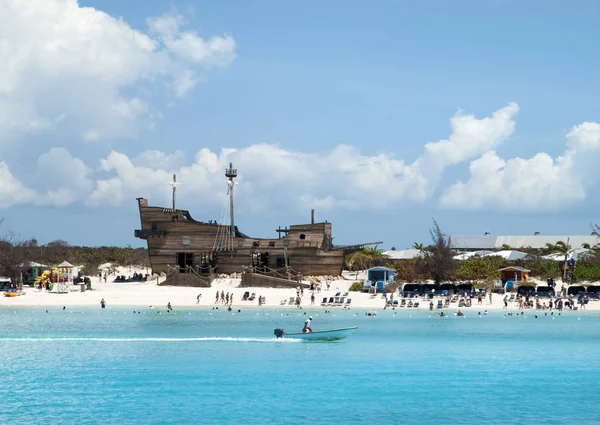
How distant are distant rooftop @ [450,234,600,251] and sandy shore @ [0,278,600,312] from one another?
47067mm

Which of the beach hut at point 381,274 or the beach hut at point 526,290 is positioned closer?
the beach hut at point 526,290

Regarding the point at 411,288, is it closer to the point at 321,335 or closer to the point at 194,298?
the point at 194,298

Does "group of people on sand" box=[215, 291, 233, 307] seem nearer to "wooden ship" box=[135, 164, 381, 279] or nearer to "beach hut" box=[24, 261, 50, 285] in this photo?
"wooden ship" box=[135, 164, 381, 279]

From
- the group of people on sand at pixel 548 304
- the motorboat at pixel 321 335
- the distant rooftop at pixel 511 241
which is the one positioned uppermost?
the distant rooftop at pixel 511 241

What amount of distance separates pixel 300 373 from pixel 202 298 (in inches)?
1357

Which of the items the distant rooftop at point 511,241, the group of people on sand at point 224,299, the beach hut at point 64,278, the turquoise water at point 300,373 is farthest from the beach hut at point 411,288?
the distant rooftop at point 511,241

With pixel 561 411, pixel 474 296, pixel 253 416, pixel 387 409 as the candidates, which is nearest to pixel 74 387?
pixel 253 416

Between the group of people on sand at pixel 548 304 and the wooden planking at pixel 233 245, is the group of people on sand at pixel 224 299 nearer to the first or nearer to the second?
the wooden planking at pixel 233 245

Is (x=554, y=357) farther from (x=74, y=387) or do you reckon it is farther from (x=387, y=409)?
(x=74, y=387)

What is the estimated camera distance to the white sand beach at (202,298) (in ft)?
200

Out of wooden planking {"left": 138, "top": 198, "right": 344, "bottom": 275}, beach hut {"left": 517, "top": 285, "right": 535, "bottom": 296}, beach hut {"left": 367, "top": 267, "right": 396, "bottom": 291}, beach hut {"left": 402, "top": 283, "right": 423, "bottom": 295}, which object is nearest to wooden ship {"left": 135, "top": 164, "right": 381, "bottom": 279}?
wooden planking {"left": 138, "top": 198, "right": 344, "bottom": 275}

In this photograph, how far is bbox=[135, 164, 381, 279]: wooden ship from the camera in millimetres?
72125

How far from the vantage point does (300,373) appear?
3228 cm

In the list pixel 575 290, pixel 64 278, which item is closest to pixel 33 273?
pixel 64 278
